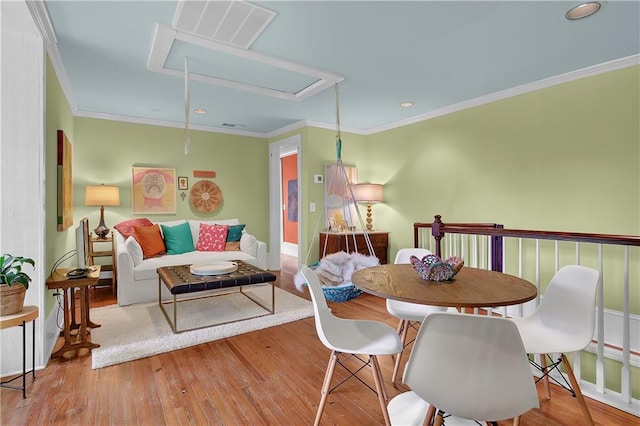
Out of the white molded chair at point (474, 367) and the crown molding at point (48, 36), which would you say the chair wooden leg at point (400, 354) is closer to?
the white molded chair at point (474, 367)

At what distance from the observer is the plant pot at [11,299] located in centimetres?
194

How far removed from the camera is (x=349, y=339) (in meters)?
1.72

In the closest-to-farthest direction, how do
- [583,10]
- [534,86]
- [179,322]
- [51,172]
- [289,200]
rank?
[583,10], [51,172], [179,322], [534,86], [289,200]

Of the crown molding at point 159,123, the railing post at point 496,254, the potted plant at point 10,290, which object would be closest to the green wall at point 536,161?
the railing post at point 496,254

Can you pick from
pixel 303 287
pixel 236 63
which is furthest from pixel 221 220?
pixel 236 63

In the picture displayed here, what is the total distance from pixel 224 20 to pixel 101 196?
10.4ft

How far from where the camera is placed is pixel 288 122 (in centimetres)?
518

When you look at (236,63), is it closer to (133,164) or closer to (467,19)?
(467,19)

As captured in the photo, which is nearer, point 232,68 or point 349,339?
point 349,339

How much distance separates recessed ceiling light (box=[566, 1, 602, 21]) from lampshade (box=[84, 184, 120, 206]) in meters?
5.01

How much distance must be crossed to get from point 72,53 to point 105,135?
84.4 inches

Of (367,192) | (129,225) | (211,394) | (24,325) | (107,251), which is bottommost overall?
(211,394)

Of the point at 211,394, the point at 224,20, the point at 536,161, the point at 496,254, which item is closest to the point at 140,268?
the point at 211,394

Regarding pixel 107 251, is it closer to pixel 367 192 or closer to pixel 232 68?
pixel 232 68
